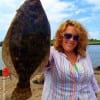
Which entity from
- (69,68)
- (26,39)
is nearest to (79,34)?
(69,68)

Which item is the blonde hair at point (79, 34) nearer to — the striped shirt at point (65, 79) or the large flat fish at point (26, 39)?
the striped shirt at point (65, 79)

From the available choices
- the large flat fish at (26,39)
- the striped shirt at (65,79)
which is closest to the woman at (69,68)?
the striped shirt at (65,79)

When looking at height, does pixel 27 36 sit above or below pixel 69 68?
above

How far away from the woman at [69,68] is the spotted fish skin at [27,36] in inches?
46.1

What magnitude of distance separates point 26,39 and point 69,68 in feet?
4.75

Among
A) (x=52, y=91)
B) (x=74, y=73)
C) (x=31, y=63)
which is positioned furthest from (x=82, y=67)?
(x=31, y=63)

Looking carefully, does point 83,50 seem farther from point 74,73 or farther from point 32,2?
point 32,2

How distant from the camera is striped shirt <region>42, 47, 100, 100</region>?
Result: 552 cm

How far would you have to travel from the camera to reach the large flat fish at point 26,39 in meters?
4.21

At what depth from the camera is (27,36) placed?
426 cm

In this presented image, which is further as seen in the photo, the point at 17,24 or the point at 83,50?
the point at 83,50

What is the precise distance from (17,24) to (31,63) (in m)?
0.48

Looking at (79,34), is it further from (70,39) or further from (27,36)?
(27,36)

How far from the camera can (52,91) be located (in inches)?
221
